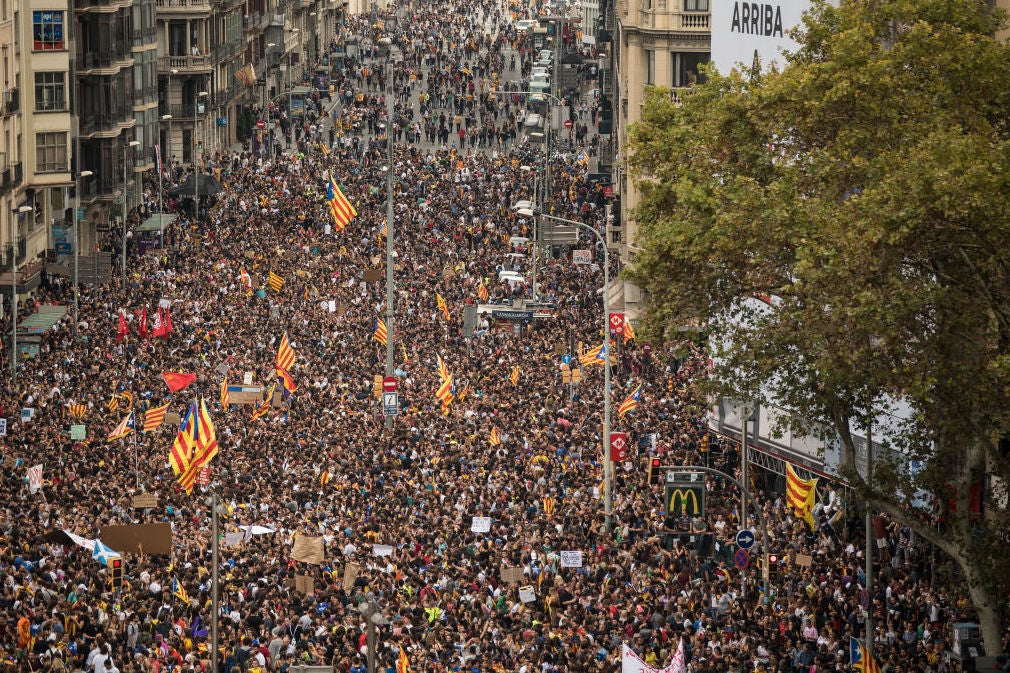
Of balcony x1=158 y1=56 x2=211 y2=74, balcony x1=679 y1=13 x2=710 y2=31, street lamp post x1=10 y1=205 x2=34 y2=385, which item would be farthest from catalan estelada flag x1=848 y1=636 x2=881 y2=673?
balcony x1=158 y1=56 x2=211 y2=74

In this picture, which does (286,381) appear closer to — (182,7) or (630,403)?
(630,403)

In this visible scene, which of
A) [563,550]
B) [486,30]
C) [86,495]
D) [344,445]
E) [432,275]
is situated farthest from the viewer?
[486,30]

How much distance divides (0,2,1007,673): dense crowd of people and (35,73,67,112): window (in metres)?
7.58

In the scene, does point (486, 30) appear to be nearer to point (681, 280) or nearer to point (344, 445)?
point (344, 445)

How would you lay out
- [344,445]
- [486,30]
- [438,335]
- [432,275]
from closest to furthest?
[344,445] < [438,335] < [432,275] < [486,30]

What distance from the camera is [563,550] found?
1689 inches

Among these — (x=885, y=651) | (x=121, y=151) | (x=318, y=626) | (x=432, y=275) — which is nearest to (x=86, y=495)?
(x=318, y=626)

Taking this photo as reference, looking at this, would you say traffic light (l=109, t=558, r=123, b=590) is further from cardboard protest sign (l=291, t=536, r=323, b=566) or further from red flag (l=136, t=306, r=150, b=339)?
red flag (l=136, t=306, r=150, b=339)

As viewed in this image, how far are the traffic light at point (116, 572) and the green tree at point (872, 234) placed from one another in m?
12.0

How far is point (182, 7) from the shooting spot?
108 meters

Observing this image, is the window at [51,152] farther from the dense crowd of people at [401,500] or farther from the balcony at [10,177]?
the dense crowd of people at [401,500]

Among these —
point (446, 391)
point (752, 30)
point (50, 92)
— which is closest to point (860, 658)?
point (446, 391)

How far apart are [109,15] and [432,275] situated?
22.9 m

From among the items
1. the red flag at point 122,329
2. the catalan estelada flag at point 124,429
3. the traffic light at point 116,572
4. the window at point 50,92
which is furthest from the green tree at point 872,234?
the window at point 50,92
